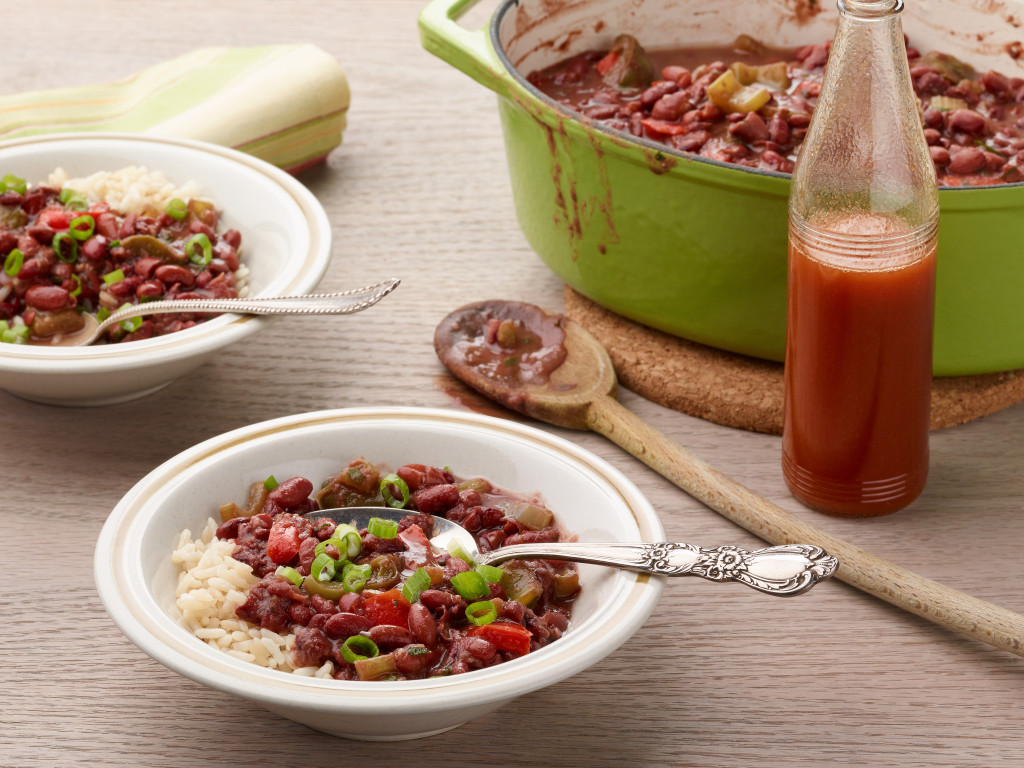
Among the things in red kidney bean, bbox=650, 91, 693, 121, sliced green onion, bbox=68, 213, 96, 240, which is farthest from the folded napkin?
red kidney bean, bbox=650, 91, 693, 121

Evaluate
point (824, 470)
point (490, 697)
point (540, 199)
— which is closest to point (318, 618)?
point (490, 697)

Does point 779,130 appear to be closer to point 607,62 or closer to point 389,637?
point 607,62

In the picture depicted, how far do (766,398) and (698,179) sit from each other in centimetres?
44

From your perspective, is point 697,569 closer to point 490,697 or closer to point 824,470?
point 490,697

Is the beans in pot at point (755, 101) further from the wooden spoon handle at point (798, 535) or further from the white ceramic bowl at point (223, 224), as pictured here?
the white ceramic bowl at point (223, 224)

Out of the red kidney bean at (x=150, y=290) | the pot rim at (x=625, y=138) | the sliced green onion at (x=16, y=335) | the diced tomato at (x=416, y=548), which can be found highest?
the pot rim at (x=625, y=138)

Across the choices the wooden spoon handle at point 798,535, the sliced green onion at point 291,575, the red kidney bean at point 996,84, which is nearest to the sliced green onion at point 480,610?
the sliced green onion at point 291,575

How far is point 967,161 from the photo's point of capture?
2.17 m

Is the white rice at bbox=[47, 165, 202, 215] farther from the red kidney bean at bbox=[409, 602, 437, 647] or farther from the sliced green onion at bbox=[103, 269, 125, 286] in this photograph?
Result: the red kidney bean at bbox=[409, 602, 437, 647]

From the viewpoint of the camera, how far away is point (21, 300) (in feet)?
7.54

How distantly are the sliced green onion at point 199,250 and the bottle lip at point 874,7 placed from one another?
4.17 ft

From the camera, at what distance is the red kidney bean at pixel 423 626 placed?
152cm

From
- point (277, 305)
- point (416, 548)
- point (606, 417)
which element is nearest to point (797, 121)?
point (606, 417)

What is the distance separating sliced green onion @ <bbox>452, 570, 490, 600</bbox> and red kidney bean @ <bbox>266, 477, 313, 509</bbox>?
1.03 ft
